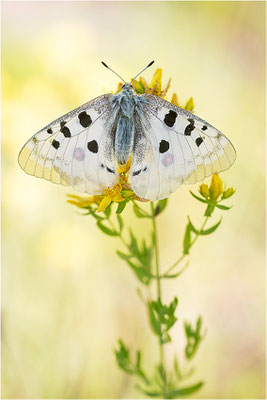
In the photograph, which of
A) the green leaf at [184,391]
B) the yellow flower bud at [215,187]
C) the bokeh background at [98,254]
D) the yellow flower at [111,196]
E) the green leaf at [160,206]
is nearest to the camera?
the yellow flower at [111,196]

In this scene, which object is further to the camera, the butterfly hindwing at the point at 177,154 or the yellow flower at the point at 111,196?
the yellow flower at the point at 111,196

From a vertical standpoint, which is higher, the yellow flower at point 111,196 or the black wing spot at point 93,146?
the black wing spot at point 93,146

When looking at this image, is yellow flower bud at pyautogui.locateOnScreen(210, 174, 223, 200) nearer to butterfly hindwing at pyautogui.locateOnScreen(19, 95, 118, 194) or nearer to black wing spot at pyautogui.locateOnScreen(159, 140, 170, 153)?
black wing spot at pyautogui.locateOnScreen(159, 140, 170, 153)

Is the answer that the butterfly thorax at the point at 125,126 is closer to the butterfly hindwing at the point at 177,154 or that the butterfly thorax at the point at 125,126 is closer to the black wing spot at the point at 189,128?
the butterfly hindwing at the point at 177,154

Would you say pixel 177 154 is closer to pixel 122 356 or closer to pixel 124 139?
pixel 124 139

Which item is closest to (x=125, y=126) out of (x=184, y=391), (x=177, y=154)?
(x=177, y=154)

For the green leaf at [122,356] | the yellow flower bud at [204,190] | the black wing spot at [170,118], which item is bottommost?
the green leaf at [122,356]

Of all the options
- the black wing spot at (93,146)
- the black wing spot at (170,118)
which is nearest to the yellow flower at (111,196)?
the black wing spot at (93,146)

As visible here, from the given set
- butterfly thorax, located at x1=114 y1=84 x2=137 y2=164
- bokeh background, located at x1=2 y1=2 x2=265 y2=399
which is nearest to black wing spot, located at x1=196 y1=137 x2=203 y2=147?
butterfly thorax, located at x1=114 y1=84 x2=137 y2=164
